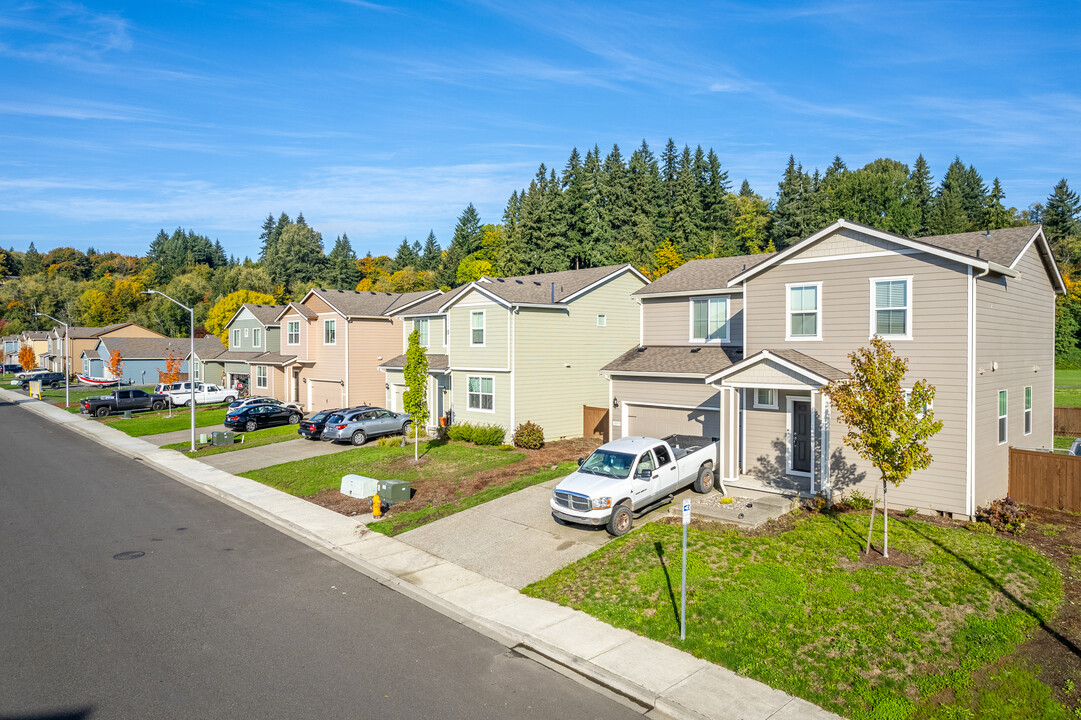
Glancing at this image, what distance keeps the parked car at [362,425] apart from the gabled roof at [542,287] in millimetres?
5805

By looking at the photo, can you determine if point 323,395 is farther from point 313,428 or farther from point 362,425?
point 362,425

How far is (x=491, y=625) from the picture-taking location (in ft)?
36.9

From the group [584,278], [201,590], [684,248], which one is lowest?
[201,590]

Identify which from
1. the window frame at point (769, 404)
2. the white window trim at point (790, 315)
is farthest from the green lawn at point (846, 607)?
the white window trim at point (790, 315)

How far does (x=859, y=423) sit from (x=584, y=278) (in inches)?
814

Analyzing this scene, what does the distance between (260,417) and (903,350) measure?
1247 inches

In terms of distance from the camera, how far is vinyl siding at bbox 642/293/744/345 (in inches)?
950

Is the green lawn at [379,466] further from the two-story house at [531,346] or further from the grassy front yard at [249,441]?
the grassy front yard at [249,441]

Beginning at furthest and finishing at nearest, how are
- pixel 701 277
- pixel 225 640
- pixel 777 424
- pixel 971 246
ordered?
pixel 701 277, pixel 777 424, pixel 971 246, pixel 225 640

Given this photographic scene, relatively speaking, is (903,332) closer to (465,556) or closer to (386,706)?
(465,556)

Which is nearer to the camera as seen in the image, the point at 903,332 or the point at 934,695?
the point at 934,695

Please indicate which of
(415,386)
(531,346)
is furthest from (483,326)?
(415,386)

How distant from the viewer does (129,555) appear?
1520cm

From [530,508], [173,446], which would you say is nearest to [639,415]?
[530,508]
